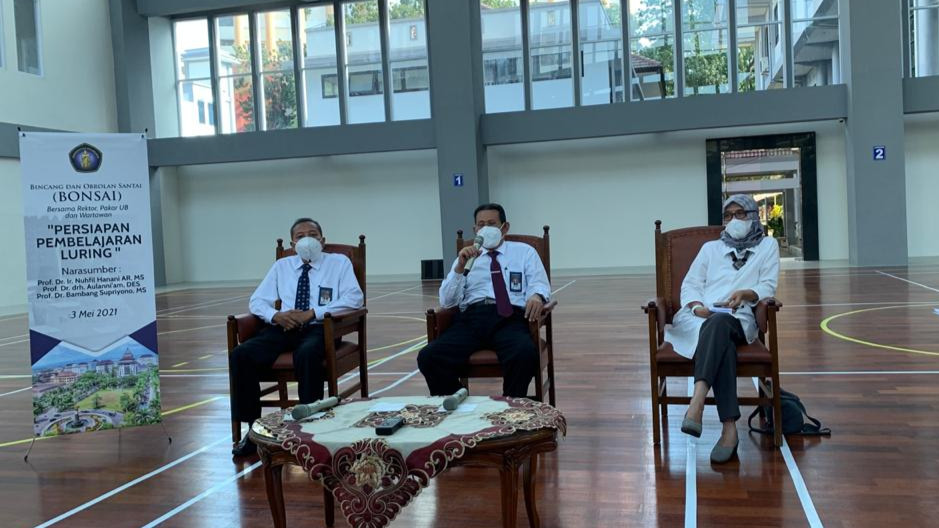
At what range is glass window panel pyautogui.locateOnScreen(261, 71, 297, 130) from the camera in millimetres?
17312

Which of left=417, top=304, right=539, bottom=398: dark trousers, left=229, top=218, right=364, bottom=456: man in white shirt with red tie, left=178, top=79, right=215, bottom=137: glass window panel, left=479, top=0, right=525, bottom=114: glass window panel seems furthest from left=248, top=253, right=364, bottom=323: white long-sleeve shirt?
left=178, top=79, right=215, bottom=137: glass window panel

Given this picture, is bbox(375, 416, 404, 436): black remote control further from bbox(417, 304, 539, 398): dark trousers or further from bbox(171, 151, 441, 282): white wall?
bbox(171, 151, 441, 282): white wall

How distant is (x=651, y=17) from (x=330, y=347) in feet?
45.1

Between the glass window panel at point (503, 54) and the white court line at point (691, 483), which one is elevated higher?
the glass window panel at point (503, 54)

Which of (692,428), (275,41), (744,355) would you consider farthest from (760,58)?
(692,428)

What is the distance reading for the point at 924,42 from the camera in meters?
14.0

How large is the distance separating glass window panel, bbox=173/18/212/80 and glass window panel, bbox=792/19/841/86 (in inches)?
509

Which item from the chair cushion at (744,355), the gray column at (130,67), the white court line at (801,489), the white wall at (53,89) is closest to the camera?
the white court line at (801,489)

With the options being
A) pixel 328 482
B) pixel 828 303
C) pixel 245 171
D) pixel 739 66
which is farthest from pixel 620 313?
pixel 245 171

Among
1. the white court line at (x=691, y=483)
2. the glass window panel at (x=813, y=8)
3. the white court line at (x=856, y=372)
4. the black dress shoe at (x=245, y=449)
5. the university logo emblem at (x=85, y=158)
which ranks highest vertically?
the glass window panel at (x=813, y=8)

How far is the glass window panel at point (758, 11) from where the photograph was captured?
14875mm

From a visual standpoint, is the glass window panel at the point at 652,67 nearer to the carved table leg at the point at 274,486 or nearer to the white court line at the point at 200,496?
the white court line at the point at 200,496

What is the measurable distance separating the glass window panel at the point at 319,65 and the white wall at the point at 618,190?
402cm

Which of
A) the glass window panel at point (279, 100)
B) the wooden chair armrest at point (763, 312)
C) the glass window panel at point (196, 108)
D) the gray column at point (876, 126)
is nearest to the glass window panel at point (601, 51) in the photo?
the gray column at point (876, 126)
